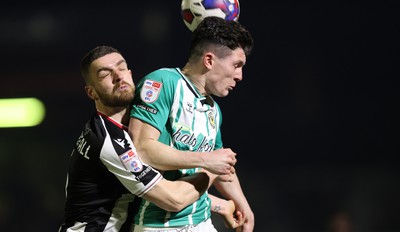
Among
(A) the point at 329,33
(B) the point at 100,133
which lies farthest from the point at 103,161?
(A) the point at 329,33

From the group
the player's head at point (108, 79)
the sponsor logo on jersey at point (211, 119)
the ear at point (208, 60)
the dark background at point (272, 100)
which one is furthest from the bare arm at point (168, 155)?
the dark background at point (272, 100)

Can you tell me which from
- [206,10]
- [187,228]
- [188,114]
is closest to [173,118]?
[188,114]

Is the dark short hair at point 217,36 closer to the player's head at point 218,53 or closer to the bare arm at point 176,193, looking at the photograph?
the player's head at point 218,53

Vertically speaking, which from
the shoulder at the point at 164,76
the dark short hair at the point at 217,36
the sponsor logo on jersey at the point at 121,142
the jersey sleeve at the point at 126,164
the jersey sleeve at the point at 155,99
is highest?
the dark short hair at the point at 217,36

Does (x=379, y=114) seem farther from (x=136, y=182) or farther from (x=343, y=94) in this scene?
(x=136, y=182)

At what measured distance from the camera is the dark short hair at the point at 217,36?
262 centimetres

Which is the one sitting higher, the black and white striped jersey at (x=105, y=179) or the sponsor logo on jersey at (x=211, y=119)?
the sponsor logo on jersey at (x=211, y=119)

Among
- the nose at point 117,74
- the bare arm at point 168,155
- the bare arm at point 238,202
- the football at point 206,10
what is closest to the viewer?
the bare arm at point 168,155

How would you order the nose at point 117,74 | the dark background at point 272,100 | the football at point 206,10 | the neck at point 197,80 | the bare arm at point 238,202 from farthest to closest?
1. the dark background at point 272,100
2. the bare arm at point 238,202
3. the football at point 206,10
4. the neck at point 197,80
5. the nose at point 117,74

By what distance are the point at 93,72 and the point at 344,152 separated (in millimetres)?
3412

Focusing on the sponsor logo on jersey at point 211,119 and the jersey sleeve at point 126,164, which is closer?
the jersey sleeve at point 126,164

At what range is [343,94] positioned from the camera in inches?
222

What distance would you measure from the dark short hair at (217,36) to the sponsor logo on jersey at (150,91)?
0.23m

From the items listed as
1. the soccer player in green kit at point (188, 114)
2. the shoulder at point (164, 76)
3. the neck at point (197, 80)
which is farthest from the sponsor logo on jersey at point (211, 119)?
the shoulder at point (164, 76)
